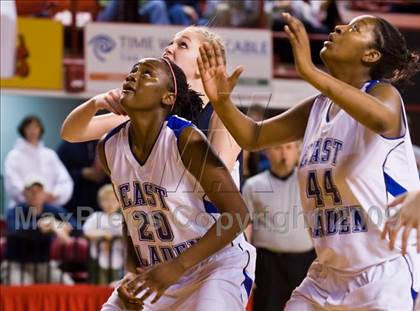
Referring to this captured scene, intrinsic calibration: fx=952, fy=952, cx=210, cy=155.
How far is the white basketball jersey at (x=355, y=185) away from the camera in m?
4.05

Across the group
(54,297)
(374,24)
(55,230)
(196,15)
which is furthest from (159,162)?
(196,15)

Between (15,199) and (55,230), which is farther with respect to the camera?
(15,199)

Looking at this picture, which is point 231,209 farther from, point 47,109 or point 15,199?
point 47,109

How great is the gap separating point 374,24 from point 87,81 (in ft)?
21.4

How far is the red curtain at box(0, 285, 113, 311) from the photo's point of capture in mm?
7539

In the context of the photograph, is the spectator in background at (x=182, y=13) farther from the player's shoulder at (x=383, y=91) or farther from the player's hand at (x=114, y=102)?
the player's shoulder at (x=383, y=91)

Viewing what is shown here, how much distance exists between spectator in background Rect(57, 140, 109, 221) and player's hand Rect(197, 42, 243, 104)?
5581 mm

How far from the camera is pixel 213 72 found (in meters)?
3.98

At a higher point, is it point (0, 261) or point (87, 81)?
point (87, 81)

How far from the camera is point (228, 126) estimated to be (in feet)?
14.1

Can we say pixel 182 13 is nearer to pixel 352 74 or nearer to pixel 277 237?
pixel 277 237

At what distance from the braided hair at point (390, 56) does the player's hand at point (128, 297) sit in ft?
4.67

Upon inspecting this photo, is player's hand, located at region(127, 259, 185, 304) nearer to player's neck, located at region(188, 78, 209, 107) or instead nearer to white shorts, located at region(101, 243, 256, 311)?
white shorts, located at region(101, 243, 256, 311)

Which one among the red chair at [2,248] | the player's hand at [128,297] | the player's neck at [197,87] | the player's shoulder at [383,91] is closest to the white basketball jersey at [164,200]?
the player's hand at [128,297]
